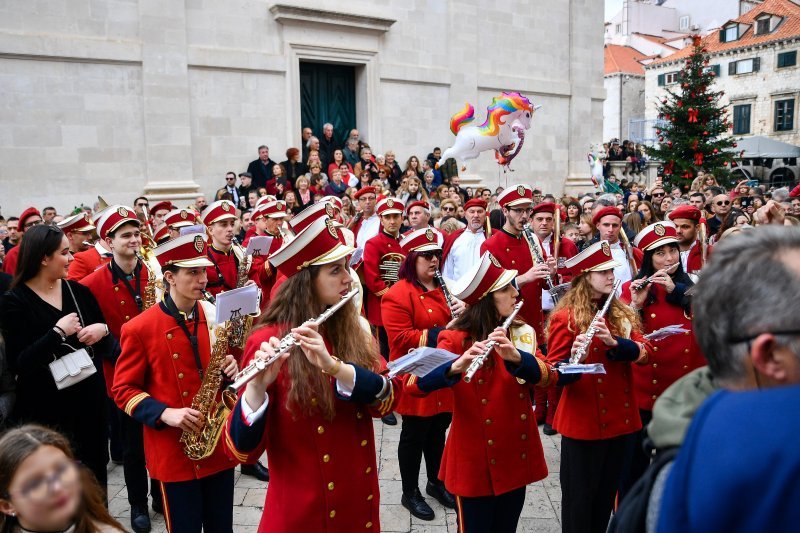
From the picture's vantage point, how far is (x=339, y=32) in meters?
17.4

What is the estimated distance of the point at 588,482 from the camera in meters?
4.21

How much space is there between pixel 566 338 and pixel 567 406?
0.46m

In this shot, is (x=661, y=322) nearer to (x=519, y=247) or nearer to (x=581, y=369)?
(x=581, y=369)

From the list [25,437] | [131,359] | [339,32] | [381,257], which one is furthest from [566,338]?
[339,32]

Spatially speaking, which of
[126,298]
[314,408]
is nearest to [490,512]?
[314,408]

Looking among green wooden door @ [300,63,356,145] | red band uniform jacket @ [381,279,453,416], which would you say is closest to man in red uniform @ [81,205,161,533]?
red band uniform jacket @ [381,279,453,416]

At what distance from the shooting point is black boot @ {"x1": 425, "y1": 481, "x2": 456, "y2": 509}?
545cm

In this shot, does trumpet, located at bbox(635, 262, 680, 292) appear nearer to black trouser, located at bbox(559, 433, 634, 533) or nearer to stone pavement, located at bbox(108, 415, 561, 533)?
black trouser, located at bbox(559, 433, 634, 533)

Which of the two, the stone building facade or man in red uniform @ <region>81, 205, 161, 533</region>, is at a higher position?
the stone building facade

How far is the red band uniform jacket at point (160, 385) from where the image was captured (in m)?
3.82

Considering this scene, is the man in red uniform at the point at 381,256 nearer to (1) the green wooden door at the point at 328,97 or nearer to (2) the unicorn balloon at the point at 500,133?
(2) the unicorn balloon at the point at 500,133

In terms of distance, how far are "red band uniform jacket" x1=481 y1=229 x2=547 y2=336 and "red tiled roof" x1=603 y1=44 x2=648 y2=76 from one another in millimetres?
57778

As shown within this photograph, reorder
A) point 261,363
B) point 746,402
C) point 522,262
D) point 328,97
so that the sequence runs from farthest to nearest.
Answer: point 328,97, point 522,262, point 261,363, point 746,402

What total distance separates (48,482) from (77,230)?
19.9 ft
